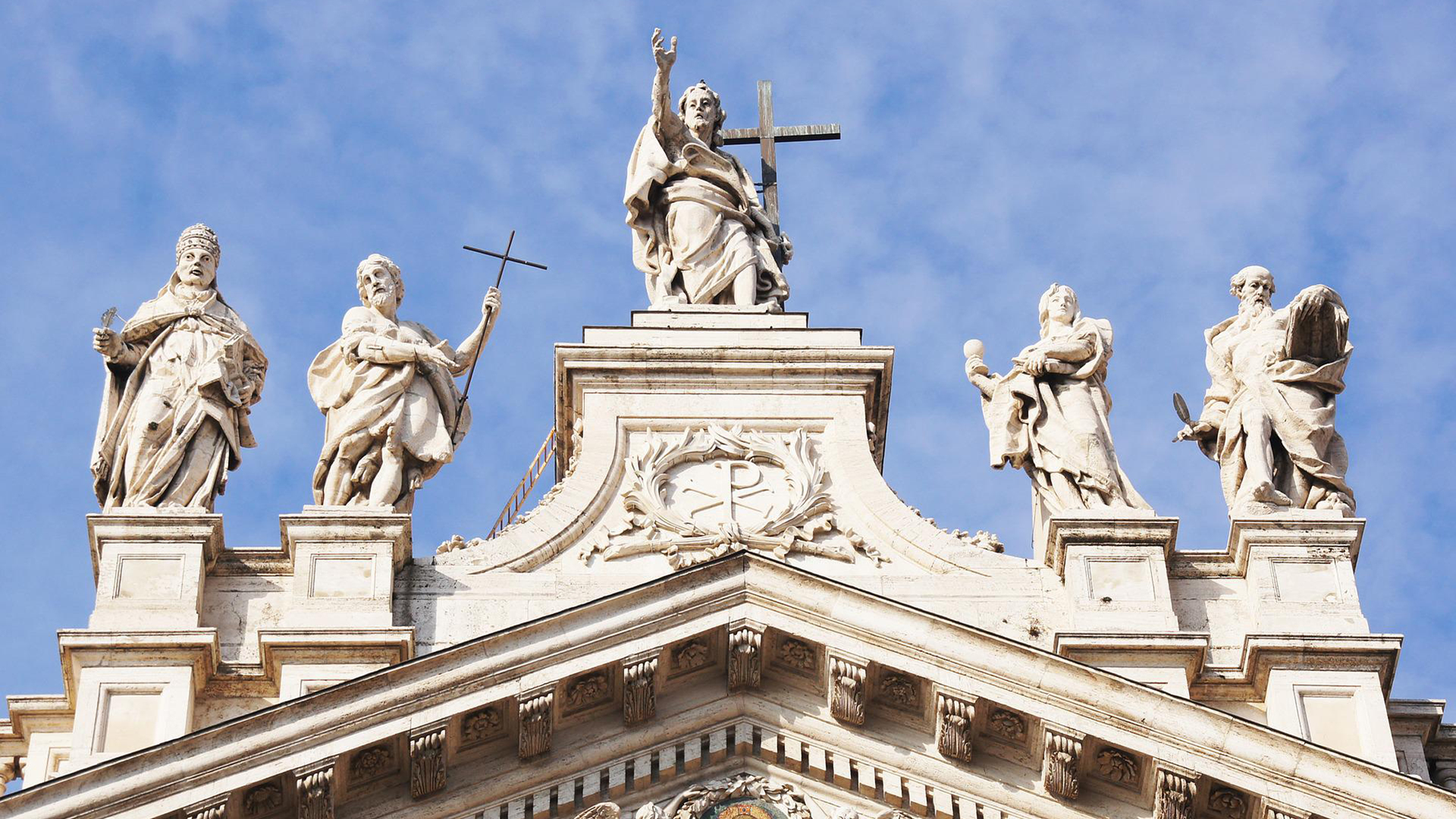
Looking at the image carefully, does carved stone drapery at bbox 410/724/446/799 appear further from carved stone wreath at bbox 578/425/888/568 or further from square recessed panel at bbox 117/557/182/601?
carved stone wreath at bbox 578/425/888/568

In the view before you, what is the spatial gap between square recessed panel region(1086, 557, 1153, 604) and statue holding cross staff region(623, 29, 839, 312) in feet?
13.1

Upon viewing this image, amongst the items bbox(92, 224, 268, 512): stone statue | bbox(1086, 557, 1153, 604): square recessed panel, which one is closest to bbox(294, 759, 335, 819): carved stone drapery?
bbox(92, 224, 268, 512): stone statue

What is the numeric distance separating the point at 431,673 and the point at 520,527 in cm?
285

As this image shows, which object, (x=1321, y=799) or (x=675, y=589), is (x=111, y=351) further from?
(x=1321, y=799)

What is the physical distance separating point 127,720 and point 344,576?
1.80 metres

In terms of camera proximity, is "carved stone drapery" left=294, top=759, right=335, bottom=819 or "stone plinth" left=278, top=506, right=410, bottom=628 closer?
"carved stone drapery" left=294, top=759, right=335, bottom=819

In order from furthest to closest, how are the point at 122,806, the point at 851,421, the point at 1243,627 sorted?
1. the point at 851,421
2. the point at 1243,627
3. the point at 122,806

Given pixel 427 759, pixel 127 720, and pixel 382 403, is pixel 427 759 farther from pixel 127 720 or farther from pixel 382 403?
pixel 382 403

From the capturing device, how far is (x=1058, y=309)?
1028 inches

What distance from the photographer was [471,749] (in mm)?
22359

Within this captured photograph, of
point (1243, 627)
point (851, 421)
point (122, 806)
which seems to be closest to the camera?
point (122, 806)

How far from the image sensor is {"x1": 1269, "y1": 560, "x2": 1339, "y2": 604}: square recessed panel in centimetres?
2412

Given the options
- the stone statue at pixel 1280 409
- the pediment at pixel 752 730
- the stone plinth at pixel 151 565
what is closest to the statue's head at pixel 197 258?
the stone plinth at pixel 151 565

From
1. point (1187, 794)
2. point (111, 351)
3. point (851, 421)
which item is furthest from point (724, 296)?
point (1187, 794)
